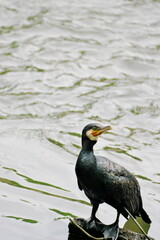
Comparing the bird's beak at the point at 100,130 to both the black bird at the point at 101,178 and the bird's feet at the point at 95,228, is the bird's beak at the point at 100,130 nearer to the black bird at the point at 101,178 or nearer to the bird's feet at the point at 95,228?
the black bird at the point at 101,178

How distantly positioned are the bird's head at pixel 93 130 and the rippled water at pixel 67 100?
1.51 metres

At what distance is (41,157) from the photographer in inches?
420

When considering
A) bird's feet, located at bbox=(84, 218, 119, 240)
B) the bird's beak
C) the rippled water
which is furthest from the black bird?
the rippled water

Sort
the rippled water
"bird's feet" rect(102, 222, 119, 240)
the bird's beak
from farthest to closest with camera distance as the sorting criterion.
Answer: the rippled water, "bird's feet" rect(102, 222, 119, 240), the bird's beak

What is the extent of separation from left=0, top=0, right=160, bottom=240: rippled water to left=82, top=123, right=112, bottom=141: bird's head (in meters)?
1.51

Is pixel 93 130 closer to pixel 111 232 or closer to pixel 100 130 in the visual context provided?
pixel 100 130

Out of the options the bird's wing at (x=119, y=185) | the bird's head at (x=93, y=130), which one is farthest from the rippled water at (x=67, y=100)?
the bird's head at (x=93, y=130)

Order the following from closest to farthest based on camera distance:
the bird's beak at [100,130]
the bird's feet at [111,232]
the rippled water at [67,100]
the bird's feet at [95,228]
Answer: the bird's beak at [100,130] < the bird's feet at [111,232] < the bird's feet at [95,228] < the rippled water at [67,100]

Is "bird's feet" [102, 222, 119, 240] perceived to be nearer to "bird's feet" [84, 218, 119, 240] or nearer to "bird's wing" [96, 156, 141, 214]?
"bird's feet" [84, 218, 119, 240]

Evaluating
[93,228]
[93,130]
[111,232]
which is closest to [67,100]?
[93,228]

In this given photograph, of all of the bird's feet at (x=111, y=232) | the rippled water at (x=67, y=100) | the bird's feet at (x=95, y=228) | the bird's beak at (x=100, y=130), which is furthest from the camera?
the rippled water at (x=67, y=100)

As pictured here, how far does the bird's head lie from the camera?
6.88m

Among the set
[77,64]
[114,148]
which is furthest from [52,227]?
[77,64]

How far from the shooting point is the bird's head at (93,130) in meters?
6.88
